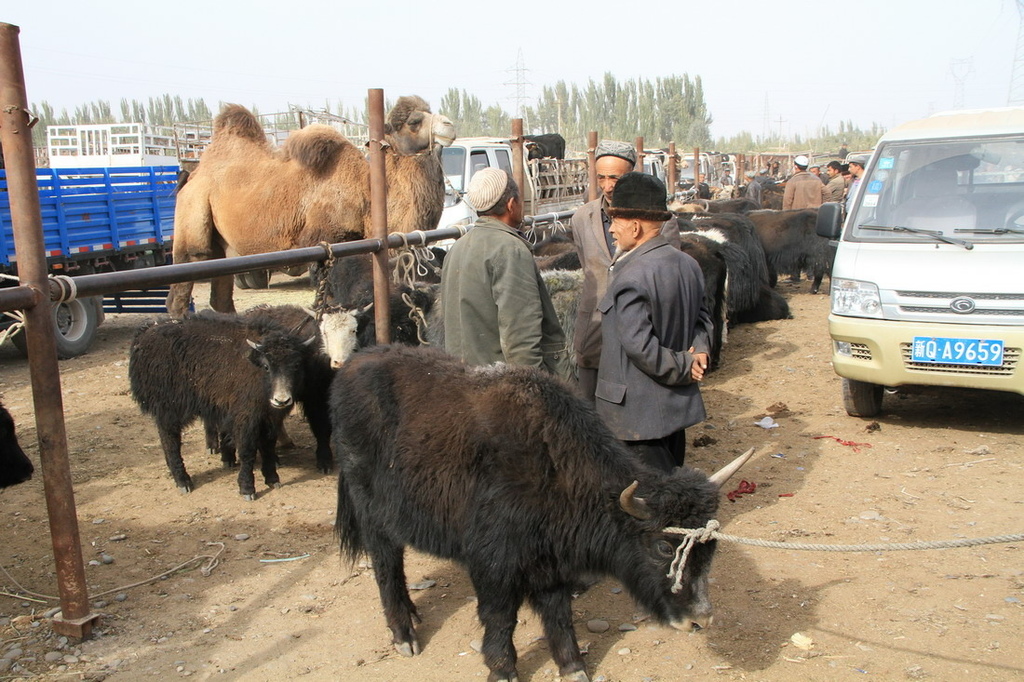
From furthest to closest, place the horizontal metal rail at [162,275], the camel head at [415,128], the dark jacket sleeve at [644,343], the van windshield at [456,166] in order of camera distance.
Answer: the van windshield at [456,166] < the camel head at [415,128] < the dark jacket sleeve at [644,343] < the horizontal metal rail at [162,275]

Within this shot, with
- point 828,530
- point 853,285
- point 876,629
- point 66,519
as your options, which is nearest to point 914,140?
point 853,285

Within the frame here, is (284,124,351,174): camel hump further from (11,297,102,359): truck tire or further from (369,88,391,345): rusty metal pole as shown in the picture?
(369,88,391,345): rusty metal pole

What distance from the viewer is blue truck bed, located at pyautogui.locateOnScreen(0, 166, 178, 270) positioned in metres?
9.38

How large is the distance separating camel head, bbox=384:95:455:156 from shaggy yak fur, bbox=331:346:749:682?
5307 mm

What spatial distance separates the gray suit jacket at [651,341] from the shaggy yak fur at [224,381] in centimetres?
249

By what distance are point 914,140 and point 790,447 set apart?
2611 millimetres

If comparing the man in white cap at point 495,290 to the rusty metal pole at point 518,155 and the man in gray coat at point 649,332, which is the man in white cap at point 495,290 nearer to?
the man in gray coat at point 649,332

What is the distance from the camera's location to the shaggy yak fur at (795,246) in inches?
545

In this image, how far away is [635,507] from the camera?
2.91 metres

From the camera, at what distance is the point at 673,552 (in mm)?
2982

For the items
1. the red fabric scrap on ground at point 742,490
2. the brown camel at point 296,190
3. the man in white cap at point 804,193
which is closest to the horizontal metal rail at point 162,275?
the red fabric scrap on ground at point 742,490

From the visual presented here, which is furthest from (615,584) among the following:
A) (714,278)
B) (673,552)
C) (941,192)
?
(714,278)

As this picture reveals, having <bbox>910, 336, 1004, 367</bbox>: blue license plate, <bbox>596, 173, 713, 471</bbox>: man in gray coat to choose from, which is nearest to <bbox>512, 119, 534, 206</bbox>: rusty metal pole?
<bbox>910, 336, 1004, 367</bbox>: blue license plate

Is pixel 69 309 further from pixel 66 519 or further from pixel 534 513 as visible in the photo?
pixel 534 513
